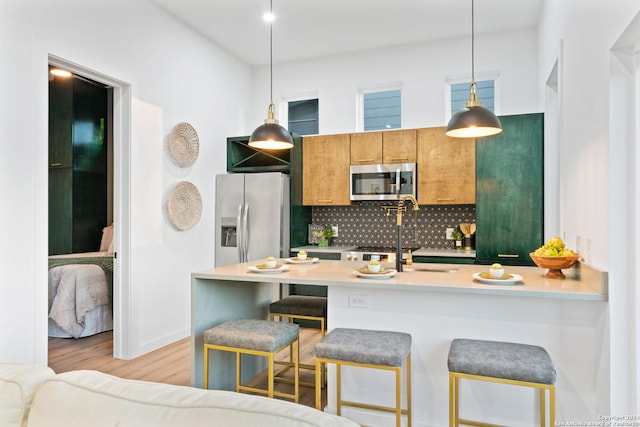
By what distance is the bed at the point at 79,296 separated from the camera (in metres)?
4.30

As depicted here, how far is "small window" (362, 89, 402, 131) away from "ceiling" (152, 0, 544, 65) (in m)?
0.57

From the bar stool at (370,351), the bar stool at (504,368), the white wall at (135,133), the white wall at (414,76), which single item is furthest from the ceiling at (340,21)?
the bar stool at (504,368)

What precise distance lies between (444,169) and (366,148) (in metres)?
0.90

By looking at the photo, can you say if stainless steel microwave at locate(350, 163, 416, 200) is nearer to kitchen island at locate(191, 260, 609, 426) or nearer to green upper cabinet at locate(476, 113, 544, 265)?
green upper cabinet at locate(476, 113, 544, 265)

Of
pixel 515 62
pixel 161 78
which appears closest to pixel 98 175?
pixel 161 78

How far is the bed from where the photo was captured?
4.30 m

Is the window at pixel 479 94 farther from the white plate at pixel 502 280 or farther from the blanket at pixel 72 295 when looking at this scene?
the blanket at pixel 72 295

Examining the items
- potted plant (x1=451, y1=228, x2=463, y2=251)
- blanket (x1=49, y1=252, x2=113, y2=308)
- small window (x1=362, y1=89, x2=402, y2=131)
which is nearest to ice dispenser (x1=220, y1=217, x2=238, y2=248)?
blanket (x1=49, y1=252, x2=113, y2=308)

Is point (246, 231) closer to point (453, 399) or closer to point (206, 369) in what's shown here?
point (206, 369)

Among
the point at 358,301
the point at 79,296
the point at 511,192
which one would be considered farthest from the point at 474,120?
the point at 79,296

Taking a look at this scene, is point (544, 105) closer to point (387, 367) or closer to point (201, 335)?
point (387, 367)

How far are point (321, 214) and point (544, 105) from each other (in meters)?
2.76

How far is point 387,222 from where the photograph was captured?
5188 mm

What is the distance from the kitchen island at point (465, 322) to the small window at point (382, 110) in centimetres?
281
